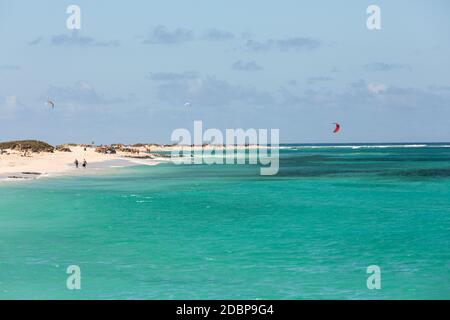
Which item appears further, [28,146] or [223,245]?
[28,146]

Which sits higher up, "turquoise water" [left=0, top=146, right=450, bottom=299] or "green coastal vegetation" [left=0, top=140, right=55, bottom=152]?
"green coastal vegetation" [left=0, top=140, right=55, bottom=152]

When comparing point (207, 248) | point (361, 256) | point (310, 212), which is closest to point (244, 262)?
point (207, 248)

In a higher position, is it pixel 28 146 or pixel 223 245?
pixel 28 146

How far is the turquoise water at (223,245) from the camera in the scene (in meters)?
15.8

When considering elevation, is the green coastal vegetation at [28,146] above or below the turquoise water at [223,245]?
above

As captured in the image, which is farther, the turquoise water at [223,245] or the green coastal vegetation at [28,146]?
the green coastal vegetation at [28,146]

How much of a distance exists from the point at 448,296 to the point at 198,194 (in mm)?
27457

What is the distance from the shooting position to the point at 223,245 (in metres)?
21.5

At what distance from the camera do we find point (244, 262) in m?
18.7

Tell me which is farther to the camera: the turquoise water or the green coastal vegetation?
the green coastal vegetation

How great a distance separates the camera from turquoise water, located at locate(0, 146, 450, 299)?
15.8 metres
